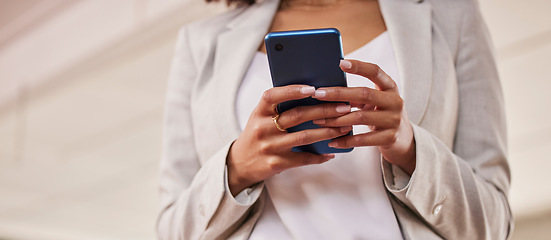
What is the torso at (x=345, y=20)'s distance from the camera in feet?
3.19

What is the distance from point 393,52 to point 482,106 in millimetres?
154

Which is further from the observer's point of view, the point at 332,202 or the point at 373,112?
the point at 332,202

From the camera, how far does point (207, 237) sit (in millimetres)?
841

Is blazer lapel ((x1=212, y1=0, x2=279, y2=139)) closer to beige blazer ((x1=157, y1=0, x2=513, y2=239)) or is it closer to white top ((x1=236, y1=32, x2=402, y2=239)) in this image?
beige blazer ((x1=157, y1=0, x2=513, y2=239))

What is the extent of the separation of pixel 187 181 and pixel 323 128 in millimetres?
347

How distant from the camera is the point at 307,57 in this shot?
0.69 m

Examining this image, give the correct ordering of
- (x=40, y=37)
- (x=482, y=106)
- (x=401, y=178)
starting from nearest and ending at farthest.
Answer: (x=401, y=178) < (x=482, y=106) < (x=40, y=37)

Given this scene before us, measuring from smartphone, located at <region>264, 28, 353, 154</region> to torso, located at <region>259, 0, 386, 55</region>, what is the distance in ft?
0.87

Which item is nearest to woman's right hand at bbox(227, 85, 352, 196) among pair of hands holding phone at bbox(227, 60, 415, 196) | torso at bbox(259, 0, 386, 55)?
pair of hands holding phone at bbox(227, 60, 415, 196)

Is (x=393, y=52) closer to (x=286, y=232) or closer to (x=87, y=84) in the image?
(x=286, y=232)

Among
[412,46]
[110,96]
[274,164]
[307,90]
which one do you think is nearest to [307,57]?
[307,90]

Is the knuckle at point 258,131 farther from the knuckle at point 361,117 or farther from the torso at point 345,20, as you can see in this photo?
the torso at point 345,20

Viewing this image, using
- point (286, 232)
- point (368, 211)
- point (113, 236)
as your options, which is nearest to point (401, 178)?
point (368, 211)

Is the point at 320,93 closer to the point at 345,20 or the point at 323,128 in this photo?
the point at 323,128
